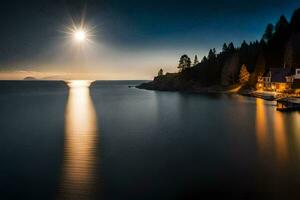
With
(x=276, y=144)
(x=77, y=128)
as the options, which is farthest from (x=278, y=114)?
(x=77, y=128)

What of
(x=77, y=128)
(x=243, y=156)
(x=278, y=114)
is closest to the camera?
(x=243, y=156)

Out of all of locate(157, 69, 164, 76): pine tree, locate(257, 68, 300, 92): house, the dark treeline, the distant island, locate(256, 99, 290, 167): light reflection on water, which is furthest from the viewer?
locate(157, 69, 164, 76): pine tree

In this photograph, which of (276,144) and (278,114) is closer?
(276,144)

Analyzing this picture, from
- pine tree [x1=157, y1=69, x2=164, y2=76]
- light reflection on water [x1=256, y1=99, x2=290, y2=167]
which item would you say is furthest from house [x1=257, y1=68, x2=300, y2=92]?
pine tree [x1=157, y1=69, x2=164, y2=76]

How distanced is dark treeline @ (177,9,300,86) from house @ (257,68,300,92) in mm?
6360

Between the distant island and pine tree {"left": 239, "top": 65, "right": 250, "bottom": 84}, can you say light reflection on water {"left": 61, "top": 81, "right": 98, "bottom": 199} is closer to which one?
the distant island

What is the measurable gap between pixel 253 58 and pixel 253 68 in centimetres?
529

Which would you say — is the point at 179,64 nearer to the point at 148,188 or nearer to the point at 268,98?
the point at 268,98

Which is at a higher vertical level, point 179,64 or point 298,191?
point 179,64

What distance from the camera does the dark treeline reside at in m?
81.2

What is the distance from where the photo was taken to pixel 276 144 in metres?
24.3

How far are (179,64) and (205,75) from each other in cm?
1948

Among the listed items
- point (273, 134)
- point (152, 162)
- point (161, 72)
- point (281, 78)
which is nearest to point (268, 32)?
point (281, 78)

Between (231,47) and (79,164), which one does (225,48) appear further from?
(79,164)
